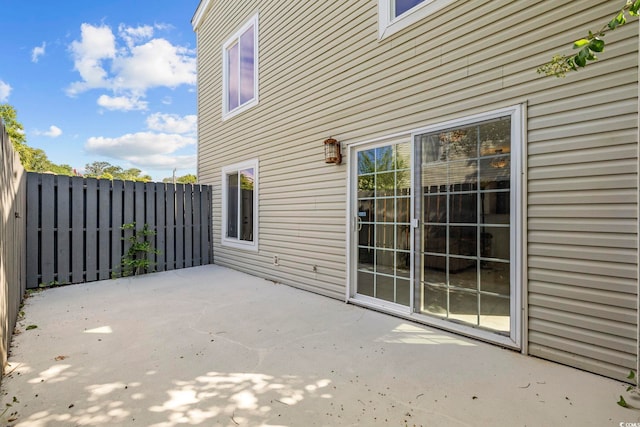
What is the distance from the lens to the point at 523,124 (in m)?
2.42

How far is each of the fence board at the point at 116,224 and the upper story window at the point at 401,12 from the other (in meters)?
5.22

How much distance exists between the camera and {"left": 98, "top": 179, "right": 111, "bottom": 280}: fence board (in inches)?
208

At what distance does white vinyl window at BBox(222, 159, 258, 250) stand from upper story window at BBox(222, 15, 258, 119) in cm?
124

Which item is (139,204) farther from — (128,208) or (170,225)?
(170,225)

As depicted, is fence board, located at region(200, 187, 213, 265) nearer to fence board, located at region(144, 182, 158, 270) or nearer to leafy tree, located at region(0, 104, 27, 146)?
fence board, located at region(144, 182, 158, 270)

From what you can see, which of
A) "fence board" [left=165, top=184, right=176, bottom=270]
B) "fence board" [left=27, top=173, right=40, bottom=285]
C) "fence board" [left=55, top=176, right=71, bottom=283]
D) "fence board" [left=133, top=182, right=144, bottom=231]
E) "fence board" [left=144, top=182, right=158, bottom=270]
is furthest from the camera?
"fence board" [left=165, top=184, right=176, bottom=270]

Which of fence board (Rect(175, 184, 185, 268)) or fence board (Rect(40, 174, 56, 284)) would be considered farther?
fence board (Rect(175, 184, 185, 268))

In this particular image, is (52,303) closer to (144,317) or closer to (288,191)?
(144,317)

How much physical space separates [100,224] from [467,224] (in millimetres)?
5965

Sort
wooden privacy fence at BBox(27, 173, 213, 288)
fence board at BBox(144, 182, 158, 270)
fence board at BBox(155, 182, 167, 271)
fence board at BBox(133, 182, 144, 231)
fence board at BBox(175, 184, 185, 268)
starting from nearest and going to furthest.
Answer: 1. wooden privacy fence at BBox(27, 173, 213, 288)
2. fence board at BBox(133, 182, 144, 231)
3. fence board at BBox(144, 182, 158, 270)
4. fence board at BBox(155, 182, 167, 271)
5. fence board at BBox(175, 184, 185, 268)

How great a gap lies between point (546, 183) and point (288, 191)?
3.39m

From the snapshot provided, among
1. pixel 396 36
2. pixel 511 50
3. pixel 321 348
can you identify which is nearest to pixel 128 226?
pixel 321 348

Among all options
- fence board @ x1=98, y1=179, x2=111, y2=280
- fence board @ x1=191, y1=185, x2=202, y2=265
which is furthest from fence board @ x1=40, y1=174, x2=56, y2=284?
fence board @ x1=191, y1=185, x2=202, y2=265

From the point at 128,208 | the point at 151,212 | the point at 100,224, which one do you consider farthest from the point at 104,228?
the point at 151,212
